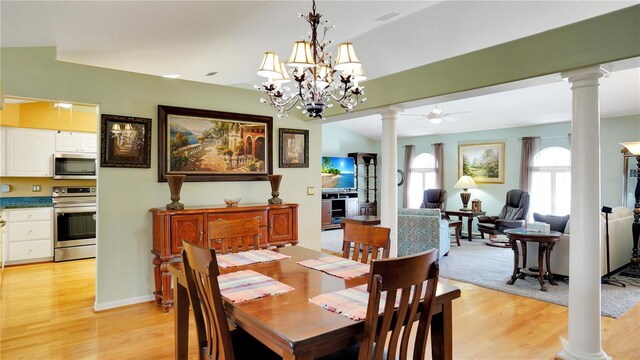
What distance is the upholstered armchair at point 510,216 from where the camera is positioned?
22.9ft

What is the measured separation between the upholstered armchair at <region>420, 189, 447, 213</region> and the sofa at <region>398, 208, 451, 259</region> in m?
2.82

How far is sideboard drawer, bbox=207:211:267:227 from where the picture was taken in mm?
3961

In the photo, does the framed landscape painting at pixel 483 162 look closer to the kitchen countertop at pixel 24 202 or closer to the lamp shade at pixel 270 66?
the lamp shade at pixel 270 66

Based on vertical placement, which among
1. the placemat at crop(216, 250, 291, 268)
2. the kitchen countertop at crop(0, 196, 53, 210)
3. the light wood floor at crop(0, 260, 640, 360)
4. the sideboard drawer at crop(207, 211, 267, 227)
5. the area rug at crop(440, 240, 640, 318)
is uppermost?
the kitchen countertop at crop(0, 196, 53, 210)

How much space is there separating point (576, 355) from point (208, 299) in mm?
2739

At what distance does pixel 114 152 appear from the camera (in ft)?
12.3

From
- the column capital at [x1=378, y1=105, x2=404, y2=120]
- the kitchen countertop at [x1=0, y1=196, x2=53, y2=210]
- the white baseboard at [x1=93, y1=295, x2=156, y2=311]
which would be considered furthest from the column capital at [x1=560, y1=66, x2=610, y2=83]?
the kitchen countertop at [x1=0, y1=196, x2=53, y2=210]

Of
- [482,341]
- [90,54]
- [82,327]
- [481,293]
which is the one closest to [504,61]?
[482,341]

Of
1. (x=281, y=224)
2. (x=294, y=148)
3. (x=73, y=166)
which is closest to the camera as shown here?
(x=281, y=224)

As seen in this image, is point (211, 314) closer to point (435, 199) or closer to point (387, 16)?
point (387, 16)

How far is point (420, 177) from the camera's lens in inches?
393

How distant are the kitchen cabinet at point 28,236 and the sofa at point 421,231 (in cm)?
558

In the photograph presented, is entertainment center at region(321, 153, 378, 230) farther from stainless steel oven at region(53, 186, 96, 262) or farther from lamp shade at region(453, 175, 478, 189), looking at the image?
stainless steel oven at region(53, 186, 96, 262)

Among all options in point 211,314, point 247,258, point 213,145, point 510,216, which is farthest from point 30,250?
point 510,216
